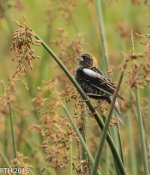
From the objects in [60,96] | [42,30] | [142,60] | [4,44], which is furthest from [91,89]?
[42,30]

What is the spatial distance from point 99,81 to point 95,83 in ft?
0.20

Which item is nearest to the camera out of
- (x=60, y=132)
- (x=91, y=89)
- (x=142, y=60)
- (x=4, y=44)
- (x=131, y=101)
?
(x=142, y=60)

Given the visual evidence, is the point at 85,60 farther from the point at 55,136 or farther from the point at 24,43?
the point at 24,43

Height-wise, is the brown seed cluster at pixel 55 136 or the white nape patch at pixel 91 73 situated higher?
the white nape patch at pixel 91 73

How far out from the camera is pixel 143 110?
16.2ft

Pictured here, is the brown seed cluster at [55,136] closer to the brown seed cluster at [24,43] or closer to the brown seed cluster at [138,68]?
the brown seed cluster at [24,43]

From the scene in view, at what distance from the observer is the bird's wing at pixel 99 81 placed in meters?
3.76

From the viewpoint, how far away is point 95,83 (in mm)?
3926

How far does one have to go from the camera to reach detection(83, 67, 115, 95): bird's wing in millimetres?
3764

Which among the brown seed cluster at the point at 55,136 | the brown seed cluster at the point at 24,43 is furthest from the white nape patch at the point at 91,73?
the brown seed cluster at the point at 24,43

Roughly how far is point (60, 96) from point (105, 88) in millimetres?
362

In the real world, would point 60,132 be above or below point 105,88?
below

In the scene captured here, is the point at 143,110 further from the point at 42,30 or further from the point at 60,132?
the point at 42,30

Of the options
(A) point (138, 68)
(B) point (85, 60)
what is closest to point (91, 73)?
(B) point (85, 60)
